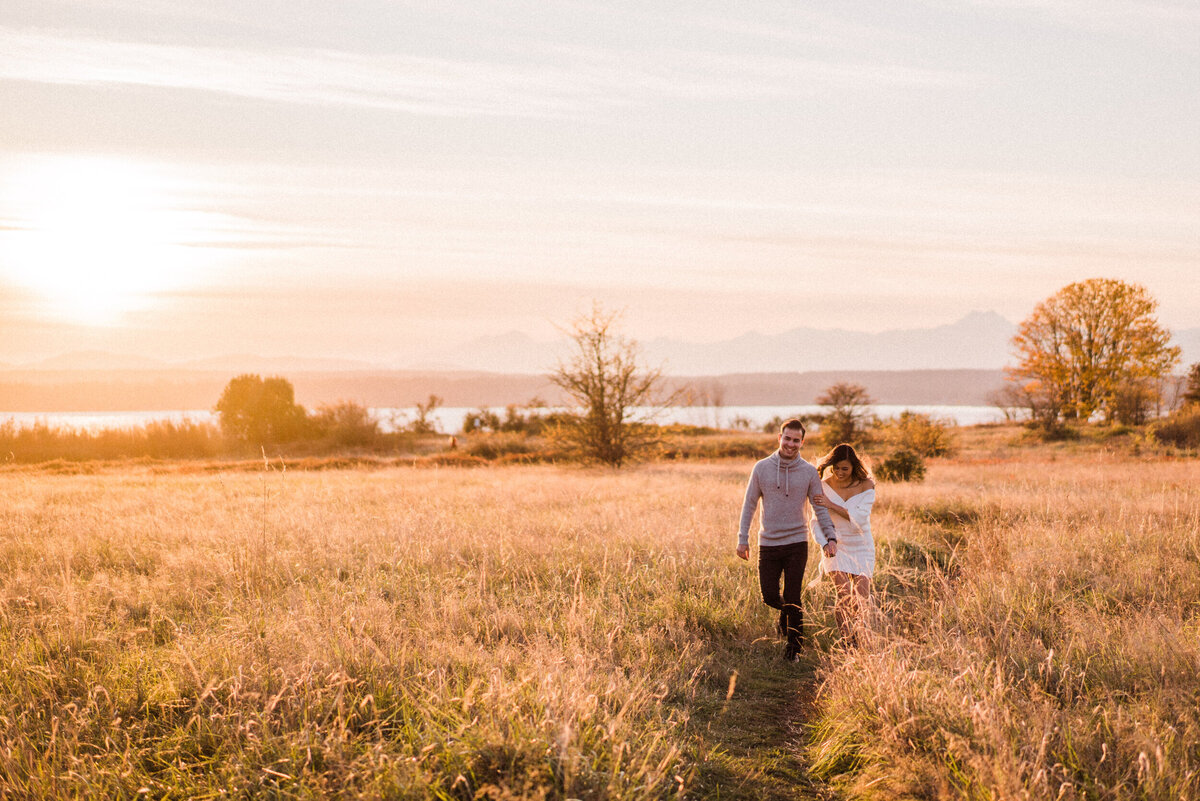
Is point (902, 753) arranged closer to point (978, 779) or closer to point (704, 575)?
point (978, 779)

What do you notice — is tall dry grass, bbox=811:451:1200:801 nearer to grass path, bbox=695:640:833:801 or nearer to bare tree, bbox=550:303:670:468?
grass path, bbox=695:640:833:801

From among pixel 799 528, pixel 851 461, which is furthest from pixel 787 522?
pixel 851 461

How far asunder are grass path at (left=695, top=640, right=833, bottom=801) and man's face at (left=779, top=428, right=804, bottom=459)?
184cm

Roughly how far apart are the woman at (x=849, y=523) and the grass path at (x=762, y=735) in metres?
0.82

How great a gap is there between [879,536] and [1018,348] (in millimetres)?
50688

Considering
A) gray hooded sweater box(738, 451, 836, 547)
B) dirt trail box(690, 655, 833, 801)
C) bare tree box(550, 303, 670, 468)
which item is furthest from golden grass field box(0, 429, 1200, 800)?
bare tree box(550, 303, 670, 468)

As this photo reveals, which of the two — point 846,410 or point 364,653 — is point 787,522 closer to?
point 364,653

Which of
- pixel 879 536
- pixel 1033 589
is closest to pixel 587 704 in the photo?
pixel 1033 589

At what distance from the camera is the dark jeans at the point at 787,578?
265 inches

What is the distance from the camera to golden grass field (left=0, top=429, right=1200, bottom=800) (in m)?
3.86

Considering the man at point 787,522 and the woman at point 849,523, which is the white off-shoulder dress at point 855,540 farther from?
the man at point 787,522

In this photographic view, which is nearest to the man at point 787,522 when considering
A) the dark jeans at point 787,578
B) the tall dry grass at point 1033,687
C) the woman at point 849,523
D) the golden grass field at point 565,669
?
the dark jeans at point 787,578

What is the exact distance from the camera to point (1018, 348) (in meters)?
53.1

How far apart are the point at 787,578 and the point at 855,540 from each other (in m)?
0.79
